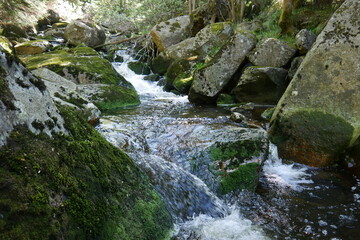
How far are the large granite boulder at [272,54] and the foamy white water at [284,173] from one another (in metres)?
4.53

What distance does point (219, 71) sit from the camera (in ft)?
31.1

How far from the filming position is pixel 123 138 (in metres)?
5.42

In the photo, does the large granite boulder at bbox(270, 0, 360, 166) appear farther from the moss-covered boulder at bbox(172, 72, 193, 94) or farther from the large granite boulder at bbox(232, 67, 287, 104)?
the moss-covered boulder at bbox(172, 72, 193, 94)

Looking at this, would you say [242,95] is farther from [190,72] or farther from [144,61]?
[144,61]

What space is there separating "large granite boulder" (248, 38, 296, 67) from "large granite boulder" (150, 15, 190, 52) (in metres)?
7.14

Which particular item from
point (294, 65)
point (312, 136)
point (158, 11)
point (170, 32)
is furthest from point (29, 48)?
point (312, 136)

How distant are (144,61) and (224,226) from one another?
561 inches

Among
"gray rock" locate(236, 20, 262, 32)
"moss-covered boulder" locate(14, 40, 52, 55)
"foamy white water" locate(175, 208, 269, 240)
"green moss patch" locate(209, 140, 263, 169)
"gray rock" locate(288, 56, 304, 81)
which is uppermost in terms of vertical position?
"gray rock" locate(236, 20, 262, 32)

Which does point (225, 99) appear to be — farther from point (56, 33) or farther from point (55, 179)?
point (56, 33)

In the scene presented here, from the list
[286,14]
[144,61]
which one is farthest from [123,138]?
[144,61]

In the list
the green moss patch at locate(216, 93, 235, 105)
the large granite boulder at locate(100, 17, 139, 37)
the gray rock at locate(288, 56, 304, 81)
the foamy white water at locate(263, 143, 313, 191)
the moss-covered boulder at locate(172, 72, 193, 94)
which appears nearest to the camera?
the foamy white water at locate(263, 143, 313, 191)

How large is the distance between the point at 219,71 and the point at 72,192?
8.13m

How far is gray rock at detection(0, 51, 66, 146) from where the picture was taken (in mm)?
1814

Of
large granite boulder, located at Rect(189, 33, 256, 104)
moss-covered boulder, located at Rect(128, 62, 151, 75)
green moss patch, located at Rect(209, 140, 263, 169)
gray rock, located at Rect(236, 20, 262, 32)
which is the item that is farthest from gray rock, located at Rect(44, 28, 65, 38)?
green moss patch, located at Rect(209, 140, 263, 169)
